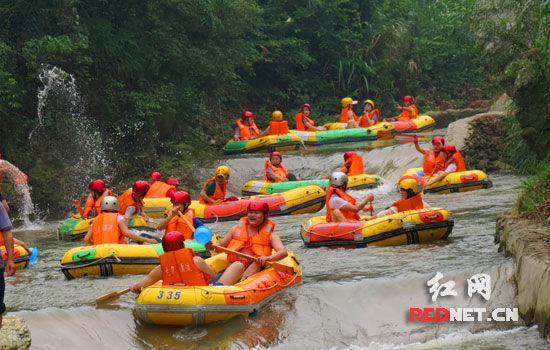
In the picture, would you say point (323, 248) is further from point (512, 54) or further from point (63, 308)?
point (512, 54)

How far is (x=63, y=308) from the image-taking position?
781cm

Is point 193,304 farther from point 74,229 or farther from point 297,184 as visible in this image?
point 297,184

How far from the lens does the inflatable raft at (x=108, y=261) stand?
9258 mm

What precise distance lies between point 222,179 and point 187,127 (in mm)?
8764

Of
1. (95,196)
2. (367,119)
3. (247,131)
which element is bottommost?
(95,196)

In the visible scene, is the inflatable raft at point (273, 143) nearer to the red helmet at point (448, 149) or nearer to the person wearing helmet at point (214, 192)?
the red helmet at point (448, 149)

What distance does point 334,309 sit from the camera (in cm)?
Answer: 770

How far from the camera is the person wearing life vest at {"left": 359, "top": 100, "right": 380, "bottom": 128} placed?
22516mm

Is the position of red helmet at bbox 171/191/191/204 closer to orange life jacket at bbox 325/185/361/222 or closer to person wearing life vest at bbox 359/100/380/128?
orange life jacket at bbox 325/185/361/222

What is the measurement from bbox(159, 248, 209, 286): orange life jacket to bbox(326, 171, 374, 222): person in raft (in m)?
3.67

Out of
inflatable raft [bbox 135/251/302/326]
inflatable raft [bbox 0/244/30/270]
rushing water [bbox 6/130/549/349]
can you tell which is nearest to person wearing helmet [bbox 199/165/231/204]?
rushing water [bbox 6/130/549/349]

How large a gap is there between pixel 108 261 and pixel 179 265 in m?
2.39

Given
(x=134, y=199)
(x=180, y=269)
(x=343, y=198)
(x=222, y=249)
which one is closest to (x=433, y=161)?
(x=343, y=198)

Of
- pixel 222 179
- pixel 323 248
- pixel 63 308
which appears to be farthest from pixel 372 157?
pixel 63 308
